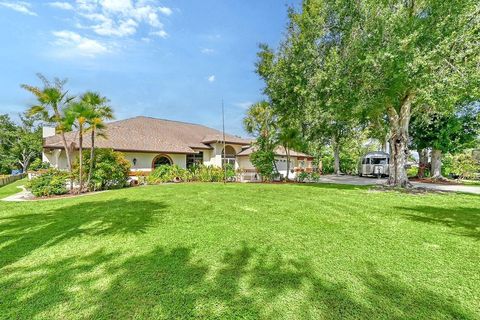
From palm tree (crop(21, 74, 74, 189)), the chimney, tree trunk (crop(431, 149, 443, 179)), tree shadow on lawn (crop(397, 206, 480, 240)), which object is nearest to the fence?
the chimney

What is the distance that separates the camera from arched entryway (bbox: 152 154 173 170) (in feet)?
72.1

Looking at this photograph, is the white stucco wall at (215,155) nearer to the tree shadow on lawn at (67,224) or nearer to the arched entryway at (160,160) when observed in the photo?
the arched entryway at (160,160)

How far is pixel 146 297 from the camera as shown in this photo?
314 centimetres

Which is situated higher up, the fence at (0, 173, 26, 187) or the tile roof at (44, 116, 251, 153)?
the tile roof at (44, 116, 251, 153)

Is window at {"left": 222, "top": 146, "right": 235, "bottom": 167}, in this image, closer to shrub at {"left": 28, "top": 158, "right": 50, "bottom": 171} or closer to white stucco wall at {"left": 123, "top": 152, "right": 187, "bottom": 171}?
white stucco wall at {"left": 123, "top": 152, "right": 187, "bottom": 171}

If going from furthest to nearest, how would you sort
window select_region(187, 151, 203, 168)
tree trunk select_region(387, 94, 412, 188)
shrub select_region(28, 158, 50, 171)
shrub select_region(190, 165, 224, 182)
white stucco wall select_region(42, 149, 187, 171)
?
window select_region(187, 151, 203, 168) → shrub select_region(190, 165, 224, 182) → shrub select_region(28, 158, 50, 171) → white stucco wall select_region(42, 149, 187, 171) → tree trunk select_region(387, 94, 412, 188)

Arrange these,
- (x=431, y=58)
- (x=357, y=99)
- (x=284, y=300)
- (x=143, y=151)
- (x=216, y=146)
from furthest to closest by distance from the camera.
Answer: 1. (x=216, y=146)
2. (x=143, y=151)
3. (x=357, y=99)
4. (x=431, y=58)
5. (x=284, y=300)

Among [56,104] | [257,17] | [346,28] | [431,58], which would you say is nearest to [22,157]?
[56,104]

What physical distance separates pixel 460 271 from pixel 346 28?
12576 millimetres

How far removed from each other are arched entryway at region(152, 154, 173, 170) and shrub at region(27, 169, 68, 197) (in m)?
8.18

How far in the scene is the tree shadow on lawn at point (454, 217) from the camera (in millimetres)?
6143

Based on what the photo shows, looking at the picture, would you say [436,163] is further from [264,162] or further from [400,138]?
[264,162]

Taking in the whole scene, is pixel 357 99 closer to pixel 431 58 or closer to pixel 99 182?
pixel 431 58

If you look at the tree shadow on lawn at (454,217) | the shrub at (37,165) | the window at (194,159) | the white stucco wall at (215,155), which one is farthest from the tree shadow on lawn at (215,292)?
the white stucco wall at (215,155)
